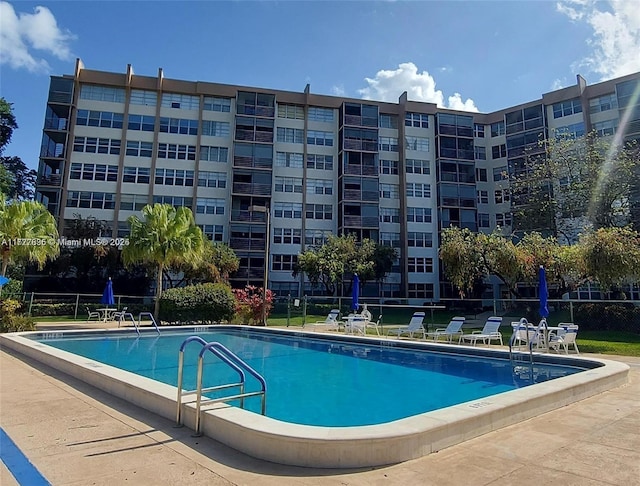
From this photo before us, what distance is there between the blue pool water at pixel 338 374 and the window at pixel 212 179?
2649cm

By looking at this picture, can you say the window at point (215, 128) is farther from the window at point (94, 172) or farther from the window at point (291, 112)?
the window at point (94, 172)

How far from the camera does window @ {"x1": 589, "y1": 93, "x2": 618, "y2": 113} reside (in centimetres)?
4110

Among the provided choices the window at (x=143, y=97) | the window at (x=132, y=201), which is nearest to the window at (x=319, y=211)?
the window at (x=132, y=201)

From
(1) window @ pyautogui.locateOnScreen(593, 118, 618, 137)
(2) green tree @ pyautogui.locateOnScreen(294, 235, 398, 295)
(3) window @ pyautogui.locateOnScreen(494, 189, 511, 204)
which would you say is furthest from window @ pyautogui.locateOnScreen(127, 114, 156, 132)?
(1) window @ pyautogui.locateOnScreen(593, 118, 618, 137)

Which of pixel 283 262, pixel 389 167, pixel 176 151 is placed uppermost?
pixel 389 167

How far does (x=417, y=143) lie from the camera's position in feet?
156

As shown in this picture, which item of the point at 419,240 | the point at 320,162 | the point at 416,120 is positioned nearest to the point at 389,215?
the point at 419,240

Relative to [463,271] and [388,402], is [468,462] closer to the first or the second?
[388,402]

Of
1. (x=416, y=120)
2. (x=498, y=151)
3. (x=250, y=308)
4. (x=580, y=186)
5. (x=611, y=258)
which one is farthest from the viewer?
(x=498, y=151)

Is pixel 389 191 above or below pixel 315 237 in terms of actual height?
above

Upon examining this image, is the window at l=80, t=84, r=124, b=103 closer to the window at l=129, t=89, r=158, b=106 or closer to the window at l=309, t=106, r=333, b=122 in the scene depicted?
the window at l=129, t=89, r=158, b=106

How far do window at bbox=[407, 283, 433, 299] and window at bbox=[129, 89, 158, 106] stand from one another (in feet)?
106

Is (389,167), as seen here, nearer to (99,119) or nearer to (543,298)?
(99,119)

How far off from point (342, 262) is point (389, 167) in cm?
1569
